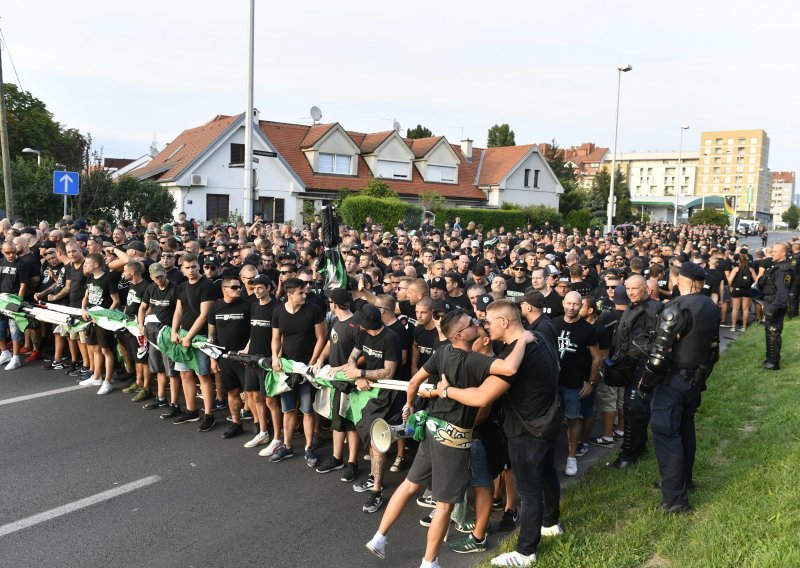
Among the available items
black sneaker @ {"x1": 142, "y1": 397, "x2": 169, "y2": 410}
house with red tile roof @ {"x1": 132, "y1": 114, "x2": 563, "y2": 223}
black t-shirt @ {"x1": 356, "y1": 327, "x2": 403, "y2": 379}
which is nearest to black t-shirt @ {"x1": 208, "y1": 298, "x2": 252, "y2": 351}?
black sneaker @ {"x1": 142, "y1": 397, "x2": 169, "y2": 410}

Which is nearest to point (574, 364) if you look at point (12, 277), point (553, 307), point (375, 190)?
point (553, 307)

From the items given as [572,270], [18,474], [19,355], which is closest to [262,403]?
[18,474]

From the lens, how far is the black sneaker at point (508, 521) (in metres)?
4.79

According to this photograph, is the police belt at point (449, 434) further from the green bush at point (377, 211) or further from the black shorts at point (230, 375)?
the green bush at point (377, 211)

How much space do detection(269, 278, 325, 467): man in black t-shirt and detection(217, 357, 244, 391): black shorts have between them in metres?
0.66

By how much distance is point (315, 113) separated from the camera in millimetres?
37156

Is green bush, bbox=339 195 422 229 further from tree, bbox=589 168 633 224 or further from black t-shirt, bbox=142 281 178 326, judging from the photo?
tree, bbox=589 168 633 224

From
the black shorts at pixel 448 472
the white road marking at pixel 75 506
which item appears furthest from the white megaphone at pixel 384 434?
the white road marking at pixel 75 506

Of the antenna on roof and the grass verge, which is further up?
the antenna on roof

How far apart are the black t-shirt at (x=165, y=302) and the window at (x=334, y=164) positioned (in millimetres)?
28454

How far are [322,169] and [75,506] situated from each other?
31.2m

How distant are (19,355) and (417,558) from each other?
787cm

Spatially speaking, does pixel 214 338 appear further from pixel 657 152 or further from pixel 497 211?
pixel 657 152

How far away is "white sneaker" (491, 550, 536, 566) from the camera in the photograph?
4.06 m
